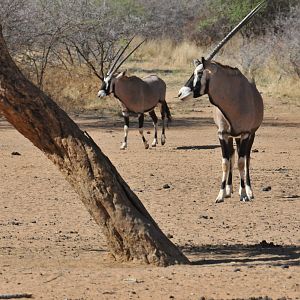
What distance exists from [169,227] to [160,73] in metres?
27.5

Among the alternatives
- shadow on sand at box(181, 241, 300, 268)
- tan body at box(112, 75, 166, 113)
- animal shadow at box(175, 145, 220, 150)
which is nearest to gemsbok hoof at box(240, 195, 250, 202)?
shadow on sand at box(181, 241, 300, 268)

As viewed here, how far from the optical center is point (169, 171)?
1652 centimetres

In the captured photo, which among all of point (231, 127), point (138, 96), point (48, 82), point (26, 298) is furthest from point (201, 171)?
point (48, 82)

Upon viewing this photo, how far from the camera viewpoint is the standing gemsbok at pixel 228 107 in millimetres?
13538

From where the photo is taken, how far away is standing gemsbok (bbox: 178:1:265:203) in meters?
13.5

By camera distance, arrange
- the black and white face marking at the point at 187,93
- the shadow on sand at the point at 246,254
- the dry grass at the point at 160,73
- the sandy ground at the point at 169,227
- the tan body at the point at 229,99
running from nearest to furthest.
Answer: the sandy ground at the point at 169,227 < the shadow on sand at the point at 246,254 < the black and white face marking at the point at 187,93 < the tan body at the point at 229,99 < the dry grass at the point at 160,73

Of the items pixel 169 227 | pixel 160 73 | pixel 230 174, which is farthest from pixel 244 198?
pixel 160 73

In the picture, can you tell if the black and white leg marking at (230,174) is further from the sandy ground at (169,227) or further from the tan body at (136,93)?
the tan body at (136,93)

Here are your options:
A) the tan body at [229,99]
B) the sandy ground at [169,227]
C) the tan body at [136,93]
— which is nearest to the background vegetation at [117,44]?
the tan body at [136,93]

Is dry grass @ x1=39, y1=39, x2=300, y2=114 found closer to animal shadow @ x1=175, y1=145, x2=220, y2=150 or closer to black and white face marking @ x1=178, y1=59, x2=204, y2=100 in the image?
animal shadow @ x1=175, y1=145, x2=220, y2=150

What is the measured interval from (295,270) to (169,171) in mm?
8283

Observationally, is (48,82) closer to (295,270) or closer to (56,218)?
(56,218)

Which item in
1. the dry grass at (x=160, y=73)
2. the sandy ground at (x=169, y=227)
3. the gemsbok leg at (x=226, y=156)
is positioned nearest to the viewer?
the sandy ground at (x=169, y=227)

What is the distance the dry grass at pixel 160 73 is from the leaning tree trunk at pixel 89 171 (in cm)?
1875
